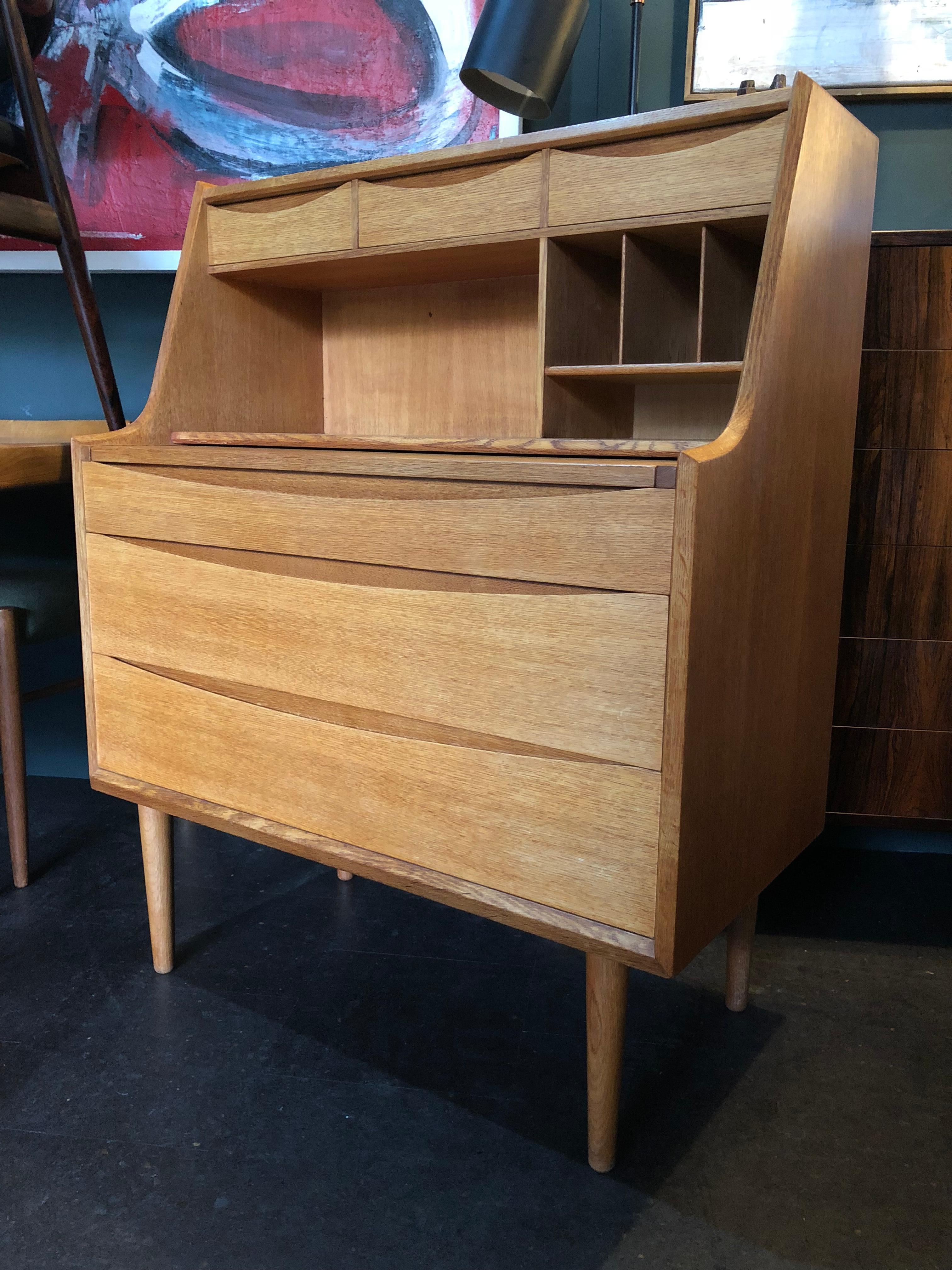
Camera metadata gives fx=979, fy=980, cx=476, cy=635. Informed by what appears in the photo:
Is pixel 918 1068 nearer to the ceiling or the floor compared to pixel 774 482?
nearer to the floor

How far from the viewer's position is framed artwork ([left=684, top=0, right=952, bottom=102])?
5.51ft

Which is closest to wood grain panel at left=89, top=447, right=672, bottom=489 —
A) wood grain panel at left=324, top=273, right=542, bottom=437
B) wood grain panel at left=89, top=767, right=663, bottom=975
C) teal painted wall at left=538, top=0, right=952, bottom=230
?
wood grain panel at left=324, top=273, right=542, bottom=437

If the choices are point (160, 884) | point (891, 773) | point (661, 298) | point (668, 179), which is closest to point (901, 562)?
point (891, 773)

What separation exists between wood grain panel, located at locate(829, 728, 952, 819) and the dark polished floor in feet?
0.64

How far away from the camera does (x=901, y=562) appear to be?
5.33 feet

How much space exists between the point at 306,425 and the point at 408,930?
88 cm

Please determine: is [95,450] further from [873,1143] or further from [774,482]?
[873,1143]

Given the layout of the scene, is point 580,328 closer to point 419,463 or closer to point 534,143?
point 534,143

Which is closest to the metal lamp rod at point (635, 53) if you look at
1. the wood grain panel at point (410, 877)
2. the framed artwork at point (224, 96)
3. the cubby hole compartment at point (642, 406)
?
the framed artwork at point (224, 96)

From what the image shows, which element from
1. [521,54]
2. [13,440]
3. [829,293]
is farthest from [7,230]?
[829,293]

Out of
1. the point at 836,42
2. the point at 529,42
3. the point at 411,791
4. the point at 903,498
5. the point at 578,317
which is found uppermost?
the point at 836,42

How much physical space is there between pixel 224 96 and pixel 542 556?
1.44 metres

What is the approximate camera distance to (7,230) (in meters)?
1.65

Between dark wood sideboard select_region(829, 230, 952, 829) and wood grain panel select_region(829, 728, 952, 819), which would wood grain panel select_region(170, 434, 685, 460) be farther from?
wood grain panel select_region(829, 728, 952, 819)
